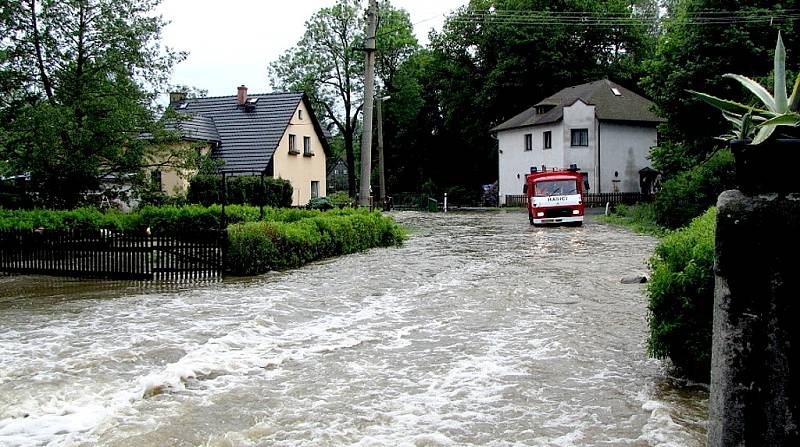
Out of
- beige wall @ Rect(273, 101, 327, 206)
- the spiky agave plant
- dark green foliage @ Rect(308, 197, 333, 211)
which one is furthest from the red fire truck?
the spiky agave plant

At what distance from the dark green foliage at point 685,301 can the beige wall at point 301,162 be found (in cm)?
3393

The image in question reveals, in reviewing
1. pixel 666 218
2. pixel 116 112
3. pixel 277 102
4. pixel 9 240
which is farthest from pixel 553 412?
pixel 277 102

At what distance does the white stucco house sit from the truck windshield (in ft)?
56.9

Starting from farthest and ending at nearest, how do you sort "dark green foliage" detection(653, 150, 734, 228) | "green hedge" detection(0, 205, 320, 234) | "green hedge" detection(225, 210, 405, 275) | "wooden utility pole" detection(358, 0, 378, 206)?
"wooden utility pole" detection(358, 0, 378, 206) → "dark green foliage" detection(653, 150, 734, 228) → "green hedge" detection(0, 205, 320, 234) → "green hedge" detection(225, 210, 405, 275)

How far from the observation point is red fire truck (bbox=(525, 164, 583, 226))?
3062 cm

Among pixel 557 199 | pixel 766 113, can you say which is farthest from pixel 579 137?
pixel 766 113

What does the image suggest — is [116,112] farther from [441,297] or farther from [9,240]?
[441,297]

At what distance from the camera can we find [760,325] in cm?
205

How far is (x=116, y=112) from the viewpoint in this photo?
19.9 metres

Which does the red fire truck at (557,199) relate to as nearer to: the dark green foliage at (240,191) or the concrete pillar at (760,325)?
the dark green foliage at (240,191)

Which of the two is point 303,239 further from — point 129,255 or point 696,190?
point 696,190

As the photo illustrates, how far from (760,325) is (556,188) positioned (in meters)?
29.5

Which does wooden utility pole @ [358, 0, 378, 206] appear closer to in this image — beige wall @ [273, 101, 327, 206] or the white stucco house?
beige wall @ [273, 101, 327, 206]

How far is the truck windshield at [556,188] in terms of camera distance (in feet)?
101
